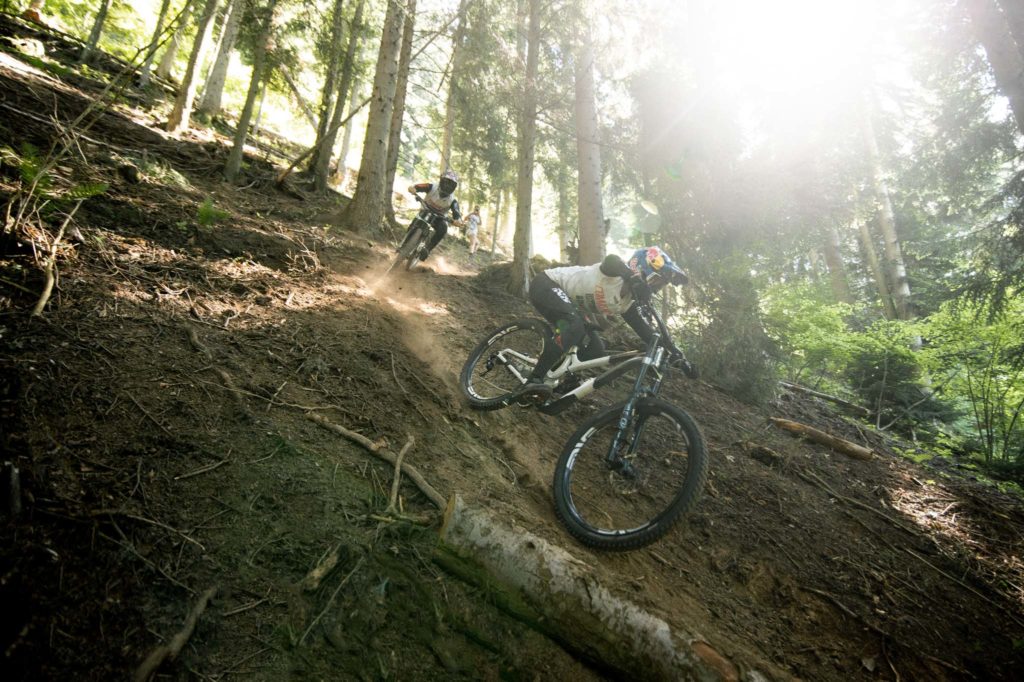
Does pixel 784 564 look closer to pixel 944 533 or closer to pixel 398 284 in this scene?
pixel 944 533

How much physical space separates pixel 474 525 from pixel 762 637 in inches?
99.4

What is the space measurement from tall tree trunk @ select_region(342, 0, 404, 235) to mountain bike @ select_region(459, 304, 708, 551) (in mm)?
6423

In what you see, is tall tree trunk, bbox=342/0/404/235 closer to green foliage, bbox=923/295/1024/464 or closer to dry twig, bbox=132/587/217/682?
dry twig, bbox=132/587/217/682

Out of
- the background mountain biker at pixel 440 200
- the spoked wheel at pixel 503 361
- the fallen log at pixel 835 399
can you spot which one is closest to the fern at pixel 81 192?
the spoked wheel at pixel 503 361

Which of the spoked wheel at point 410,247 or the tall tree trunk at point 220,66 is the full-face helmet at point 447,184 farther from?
the tall tree trunk at point 220,66

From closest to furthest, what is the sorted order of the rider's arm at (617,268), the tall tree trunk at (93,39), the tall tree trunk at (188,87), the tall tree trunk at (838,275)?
the rider's arm at (617,268), the tall tree trunk at (188,87), the tall tree trunk at (93,39), the tall tree trunk at (838,275)

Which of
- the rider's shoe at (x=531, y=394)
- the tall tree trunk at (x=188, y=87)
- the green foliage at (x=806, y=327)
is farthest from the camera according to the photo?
the tall tree trunk at (x=188, y=87)

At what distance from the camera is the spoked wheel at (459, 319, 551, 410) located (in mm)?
5949

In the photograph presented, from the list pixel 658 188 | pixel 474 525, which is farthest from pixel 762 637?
pixel 658 188

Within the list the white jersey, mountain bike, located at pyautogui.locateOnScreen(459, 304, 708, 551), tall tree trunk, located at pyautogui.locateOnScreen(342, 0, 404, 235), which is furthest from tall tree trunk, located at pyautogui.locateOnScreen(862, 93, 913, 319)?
mountain bike, located at pyautogui.locateOnScreen(459, 304, 708, 551)

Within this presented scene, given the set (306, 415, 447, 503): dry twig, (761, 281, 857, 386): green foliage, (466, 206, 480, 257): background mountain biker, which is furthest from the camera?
(466, 206, 480, 257): background mountain biker

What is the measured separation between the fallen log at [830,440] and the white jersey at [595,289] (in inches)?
169

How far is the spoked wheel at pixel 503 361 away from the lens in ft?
19.5

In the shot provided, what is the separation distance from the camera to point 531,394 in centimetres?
524
